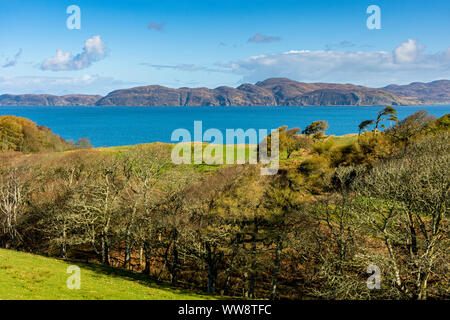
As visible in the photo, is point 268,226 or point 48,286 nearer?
point 48,286

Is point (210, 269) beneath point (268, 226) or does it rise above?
beneath

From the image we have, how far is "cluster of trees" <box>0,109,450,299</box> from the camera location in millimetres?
21172

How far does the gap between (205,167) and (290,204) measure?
40447 mm

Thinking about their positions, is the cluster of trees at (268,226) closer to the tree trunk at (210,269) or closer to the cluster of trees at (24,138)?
the tree trunk at (210,269)

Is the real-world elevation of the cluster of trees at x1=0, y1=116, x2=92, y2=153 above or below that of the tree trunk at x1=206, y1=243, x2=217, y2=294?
above

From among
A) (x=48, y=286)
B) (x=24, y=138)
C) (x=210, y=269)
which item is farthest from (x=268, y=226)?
(x=24, y=138)

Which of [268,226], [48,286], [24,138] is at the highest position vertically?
[24,138]

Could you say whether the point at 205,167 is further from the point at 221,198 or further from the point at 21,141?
the point at 21,141

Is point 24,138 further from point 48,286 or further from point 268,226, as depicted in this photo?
point 268,226

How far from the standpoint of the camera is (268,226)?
27969mm

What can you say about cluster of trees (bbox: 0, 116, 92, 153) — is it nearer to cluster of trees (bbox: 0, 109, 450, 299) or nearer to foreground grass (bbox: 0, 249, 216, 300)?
cluster of trees (bbox: 0, 109, 450, 299)

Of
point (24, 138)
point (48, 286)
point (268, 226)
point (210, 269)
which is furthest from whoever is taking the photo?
point (24, 138)

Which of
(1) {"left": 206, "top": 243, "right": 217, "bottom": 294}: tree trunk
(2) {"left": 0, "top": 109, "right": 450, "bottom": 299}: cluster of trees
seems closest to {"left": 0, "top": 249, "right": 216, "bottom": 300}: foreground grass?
(1) {"left": 206, "top": 243, "right": 217, "bottom": 294}: tree trunk
